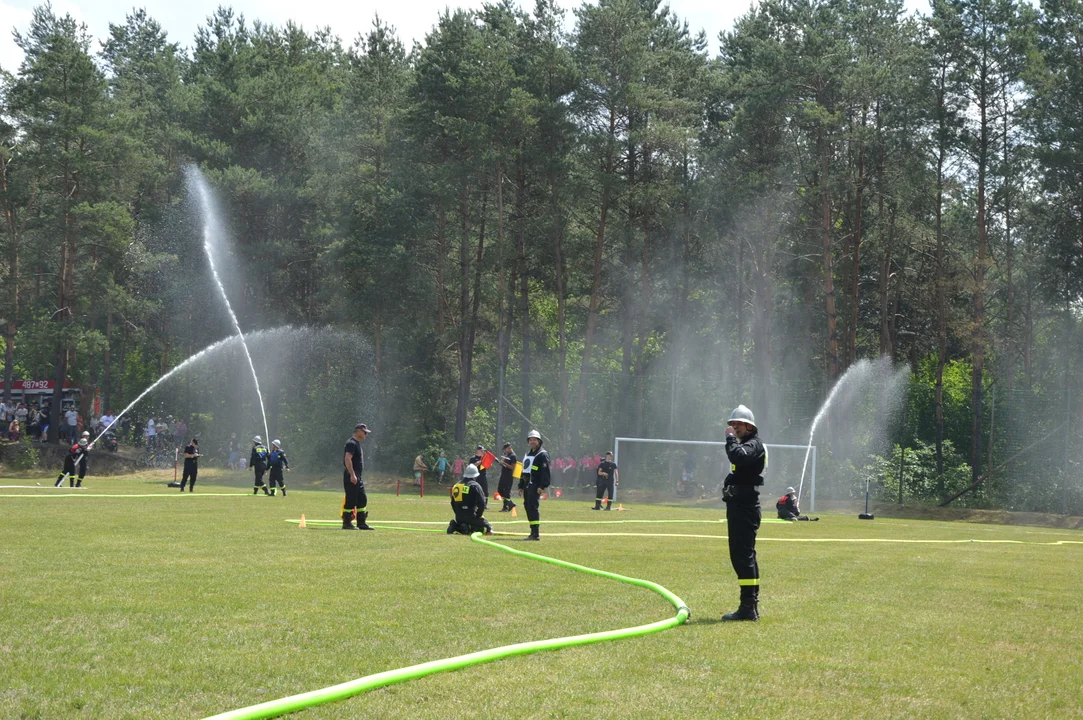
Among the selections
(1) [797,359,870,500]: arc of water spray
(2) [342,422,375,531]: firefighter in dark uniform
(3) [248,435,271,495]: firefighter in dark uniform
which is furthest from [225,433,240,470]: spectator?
(2) [342,422,375,531]: firefighter in dark uniform

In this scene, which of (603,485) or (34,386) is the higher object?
(34,386)

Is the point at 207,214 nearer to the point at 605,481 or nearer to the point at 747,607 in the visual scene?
the point at 605,481

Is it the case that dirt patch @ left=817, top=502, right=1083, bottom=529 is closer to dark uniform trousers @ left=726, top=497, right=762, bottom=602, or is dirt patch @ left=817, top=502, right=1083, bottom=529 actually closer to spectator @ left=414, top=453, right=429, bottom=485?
Result: spectator @ left=414, top=453, right=429, bottom=485

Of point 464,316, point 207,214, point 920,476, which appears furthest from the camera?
point 207,214

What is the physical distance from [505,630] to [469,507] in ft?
36.2

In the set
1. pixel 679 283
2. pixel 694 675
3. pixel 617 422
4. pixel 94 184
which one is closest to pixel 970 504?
pixel 617 422

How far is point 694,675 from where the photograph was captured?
7984 mm

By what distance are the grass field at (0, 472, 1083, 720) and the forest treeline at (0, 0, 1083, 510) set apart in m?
28.9

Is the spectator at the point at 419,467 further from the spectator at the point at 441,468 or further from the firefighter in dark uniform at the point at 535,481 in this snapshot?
the firefighter in dark uniform at the point at 535,481

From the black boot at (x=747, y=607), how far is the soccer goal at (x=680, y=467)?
35.0 meters

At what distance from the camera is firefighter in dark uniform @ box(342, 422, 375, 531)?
798 inches

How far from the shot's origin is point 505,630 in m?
9.55

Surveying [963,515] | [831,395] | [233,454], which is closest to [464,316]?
[233,454]

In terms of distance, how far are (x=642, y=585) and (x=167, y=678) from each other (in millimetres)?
6596
